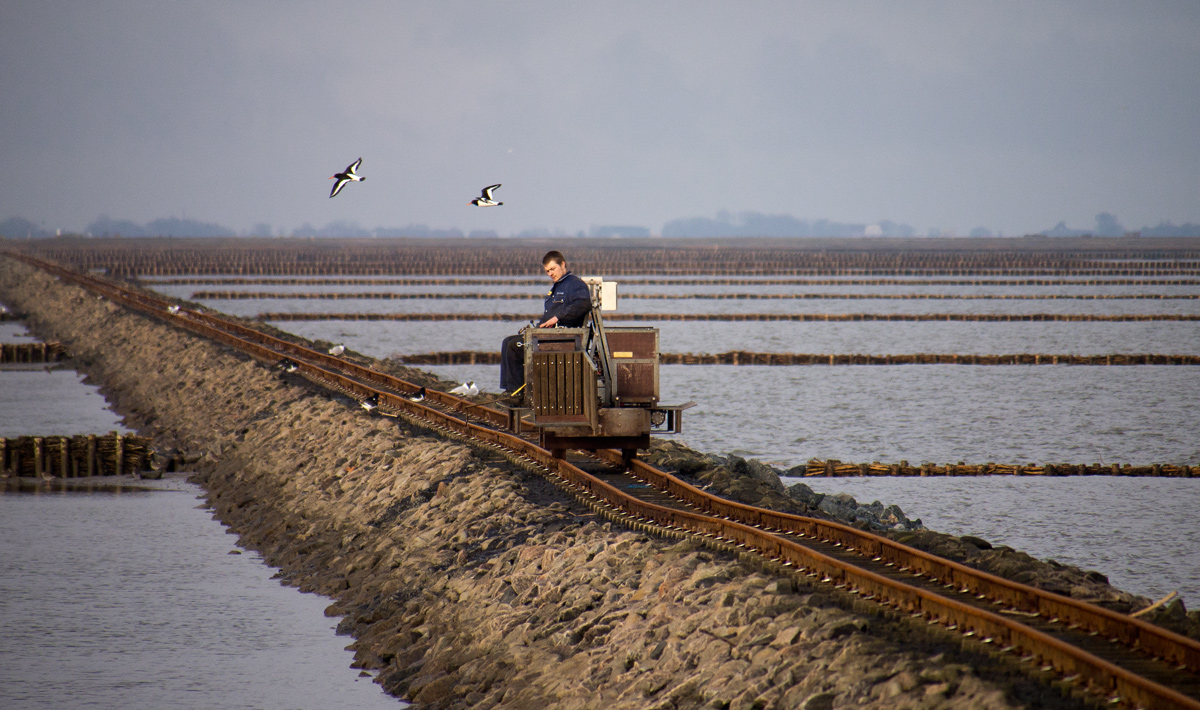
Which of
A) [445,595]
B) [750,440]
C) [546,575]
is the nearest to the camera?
[546,575]

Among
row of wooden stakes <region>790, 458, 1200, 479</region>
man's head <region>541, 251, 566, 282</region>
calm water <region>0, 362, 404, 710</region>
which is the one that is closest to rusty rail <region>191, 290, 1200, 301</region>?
row of wooden stakes <region>790, 458, 1200, 479</region>

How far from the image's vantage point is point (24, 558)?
1662 centimetres

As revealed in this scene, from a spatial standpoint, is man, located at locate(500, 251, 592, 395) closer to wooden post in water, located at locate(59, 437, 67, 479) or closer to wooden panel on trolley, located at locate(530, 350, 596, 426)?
wooden panel on trolley, located at locate(530, 350, 596, 426)

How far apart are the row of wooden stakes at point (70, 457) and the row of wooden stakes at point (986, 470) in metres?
12.3

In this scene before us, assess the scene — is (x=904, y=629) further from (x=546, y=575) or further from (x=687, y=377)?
(x=687, y=377)

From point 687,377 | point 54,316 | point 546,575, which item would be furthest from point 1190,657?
point 54,316

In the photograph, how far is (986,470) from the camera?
2209 centimetres

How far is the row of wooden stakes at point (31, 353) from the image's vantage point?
40.9m

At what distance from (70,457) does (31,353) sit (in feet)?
70.8

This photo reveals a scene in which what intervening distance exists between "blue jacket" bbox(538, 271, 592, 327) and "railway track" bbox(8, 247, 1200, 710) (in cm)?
195

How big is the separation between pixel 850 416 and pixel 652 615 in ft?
69.8

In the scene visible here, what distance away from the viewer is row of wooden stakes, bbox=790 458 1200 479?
21.8 metres

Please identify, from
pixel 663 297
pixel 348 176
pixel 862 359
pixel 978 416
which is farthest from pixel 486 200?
pixel 663 297

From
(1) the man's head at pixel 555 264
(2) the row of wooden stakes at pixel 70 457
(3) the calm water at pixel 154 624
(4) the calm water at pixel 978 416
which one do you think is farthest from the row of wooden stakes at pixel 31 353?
(1) the man's head at pixel 555 264
